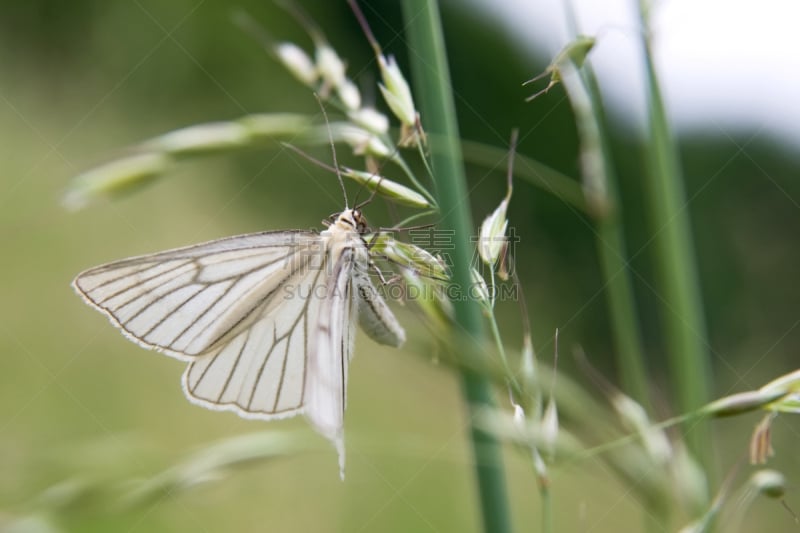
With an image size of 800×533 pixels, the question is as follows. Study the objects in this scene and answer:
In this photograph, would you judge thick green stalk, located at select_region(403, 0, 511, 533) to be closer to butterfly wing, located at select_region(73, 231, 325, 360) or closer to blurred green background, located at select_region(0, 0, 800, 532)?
blurred green background, located at select_region(0, 0, 800, 532)

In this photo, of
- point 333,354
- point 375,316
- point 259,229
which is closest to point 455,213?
point 333,354

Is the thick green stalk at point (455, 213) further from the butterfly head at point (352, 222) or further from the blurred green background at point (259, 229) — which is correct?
the butterfly head at point (352, 222)

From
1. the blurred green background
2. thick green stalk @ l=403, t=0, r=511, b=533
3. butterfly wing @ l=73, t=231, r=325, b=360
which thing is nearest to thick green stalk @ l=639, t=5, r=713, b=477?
the blurred green background

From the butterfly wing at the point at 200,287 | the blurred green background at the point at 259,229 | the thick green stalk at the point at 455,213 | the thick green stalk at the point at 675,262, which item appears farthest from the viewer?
Result: the blurred green background at the point at 259,229

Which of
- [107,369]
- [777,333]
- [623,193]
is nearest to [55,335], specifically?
[107,369]

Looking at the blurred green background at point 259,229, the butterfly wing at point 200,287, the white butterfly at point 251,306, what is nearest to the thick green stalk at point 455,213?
the blurred green background at point 259,229

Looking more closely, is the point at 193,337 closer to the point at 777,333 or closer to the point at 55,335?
the point at 55,335

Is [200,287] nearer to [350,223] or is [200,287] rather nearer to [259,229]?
[350,223]
